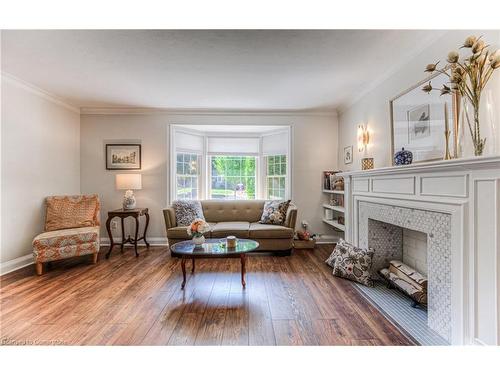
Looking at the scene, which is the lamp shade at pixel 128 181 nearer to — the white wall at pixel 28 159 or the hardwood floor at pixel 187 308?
the white wall at pixel 28 159

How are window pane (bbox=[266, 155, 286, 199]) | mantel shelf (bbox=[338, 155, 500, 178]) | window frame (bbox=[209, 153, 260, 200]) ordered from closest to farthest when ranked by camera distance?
mantel shelf (bbox=[338, 155, 500, 178]) → window pane (bbox=[266, 155, 286, 199]) → window frame (bbox=[209, 153, 260, 200])

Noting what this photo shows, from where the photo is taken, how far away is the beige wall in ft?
14.8

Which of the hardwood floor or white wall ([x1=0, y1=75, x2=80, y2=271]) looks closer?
the hardwood floor

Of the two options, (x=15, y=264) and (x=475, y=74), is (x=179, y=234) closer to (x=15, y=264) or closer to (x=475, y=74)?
(x=15, y=264)

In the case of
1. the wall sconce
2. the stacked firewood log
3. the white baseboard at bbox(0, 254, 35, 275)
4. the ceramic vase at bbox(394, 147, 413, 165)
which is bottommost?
the white baseboard at bbox(0, 254, 35, 275)

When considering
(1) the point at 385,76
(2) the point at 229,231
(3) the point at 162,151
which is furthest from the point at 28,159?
(1) the point at 385,76

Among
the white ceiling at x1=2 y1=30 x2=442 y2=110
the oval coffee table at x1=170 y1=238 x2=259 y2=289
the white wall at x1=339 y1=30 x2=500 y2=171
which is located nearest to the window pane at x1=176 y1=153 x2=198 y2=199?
the white ceiling at x1=2 y1=30 x2=442 y2=110

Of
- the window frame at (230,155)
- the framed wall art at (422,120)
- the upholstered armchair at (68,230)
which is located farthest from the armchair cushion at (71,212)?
the framed wall art at (422,120)

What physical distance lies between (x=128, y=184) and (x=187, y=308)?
2.70 metres

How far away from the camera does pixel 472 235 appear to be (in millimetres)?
1503

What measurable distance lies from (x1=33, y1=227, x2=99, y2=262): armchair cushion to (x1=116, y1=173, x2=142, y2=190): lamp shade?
859mm

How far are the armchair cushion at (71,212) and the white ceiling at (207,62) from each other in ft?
5.49

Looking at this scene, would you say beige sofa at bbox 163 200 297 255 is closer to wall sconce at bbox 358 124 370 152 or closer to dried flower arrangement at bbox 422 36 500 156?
wall sconce at bbox 358 124 370 152

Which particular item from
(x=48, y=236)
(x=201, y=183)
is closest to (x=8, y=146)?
(x=48, y=236)
